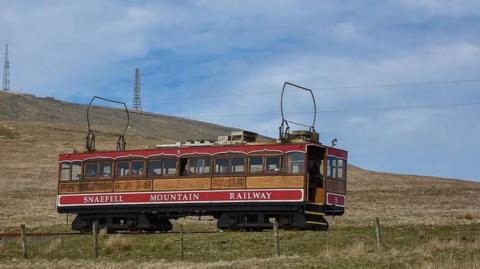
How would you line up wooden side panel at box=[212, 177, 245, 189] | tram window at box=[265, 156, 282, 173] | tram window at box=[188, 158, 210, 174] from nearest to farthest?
tram window at box=[265, 156, 282, 173]
wooden side panel at box=[212, 177, 245, 189]
tram window at box=[188, 158, 210, 174]

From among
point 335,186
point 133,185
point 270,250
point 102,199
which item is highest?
point 335,186

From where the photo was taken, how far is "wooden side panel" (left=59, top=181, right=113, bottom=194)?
3153 centimetres

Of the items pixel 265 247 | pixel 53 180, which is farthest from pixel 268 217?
pixel 53 180

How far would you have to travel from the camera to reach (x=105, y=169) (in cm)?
3169

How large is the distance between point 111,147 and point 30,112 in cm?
3835

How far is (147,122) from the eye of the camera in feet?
375

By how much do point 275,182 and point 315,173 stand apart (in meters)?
1.91

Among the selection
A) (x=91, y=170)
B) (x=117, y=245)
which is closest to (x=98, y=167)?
(x=91, y=170)

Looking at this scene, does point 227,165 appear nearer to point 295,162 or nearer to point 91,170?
point 295,162

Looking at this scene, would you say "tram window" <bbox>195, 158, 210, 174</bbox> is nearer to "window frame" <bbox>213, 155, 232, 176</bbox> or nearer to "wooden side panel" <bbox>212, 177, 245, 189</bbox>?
"window frame" <bbox>213, 155, 232, 176</bbox>

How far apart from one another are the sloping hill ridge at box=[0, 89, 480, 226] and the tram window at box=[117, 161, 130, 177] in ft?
27.1

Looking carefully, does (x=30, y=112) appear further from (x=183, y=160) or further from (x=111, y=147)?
(x=183, y=160)

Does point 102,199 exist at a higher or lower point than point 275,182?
lower

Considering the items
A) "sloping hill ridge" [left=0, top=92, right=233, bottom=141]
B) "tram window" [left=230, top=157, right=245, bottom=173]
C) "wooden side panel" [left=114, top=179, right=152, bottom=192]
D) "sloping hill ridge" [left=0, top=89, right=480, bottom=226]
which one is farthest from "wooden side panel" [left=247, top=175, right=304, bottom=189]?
"sloping hill ridge" [left=0, top=92, right=233, bottom=141]
